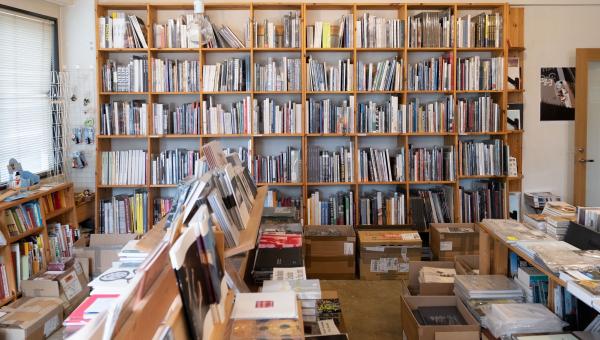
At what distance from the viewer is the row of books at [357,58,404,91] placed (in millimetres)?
5004

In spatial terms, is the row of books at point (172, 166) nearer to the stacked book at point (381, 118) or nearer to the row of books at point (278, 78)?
the row of books at point (278, 78)

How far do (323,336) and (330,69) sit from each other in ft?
10.4

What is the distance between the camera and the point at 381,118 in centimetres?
503

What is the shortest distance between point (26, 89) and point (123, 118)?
85cm

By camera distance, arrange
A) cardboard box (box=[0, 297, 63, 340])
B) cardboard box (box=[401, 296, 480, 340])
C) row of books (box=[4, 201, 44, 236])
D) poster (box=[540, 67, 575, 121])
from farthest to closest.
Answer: poster (box=[540, 67, 575, 121]), row of books (box=[4, 201, 44, 236]), cardboard box (box=[0, 297, 63, 340]), cardboard box (box=[401, 296, 480, 340])

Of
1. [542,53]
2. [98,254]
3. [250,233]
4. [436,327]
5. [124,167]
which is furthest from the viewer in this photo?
[542,53]

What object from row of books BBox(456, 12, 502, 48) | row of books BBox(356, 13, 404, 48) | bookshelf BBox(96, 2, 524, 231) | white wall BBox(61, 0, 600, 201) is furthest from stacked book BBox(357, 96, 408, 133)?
white wall BBox(61, 0, 600, 201)

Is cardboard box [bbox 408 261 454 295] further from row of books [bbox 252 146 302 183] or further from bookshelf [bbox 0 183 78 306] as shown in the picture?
bookshelf [bbox 0 183 78 306]

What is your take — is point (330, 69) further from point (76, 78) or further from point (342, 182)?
point (76, 78)

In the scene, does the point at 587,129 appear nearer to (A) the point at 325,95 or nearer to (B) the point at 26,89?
(A) the point at 325,95

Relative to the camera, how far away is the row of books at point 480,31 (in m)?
5.02

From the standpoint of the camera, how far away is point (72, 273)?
4.09 meters

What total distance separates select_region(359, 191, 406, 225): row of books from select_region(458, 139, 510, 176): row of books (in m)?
0.70

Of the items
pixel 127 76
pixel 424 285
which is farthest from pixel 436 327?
pixel 127 76
